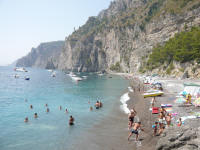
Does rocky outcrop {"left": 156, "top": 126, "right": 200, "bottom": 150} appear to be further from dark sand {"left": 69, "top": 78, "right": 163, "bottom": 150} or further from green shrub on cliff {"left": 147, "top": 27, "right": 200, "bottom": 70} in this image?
green shrub on cliff {"left": 147, "top": 27, "right": 200, "bottom": 70}

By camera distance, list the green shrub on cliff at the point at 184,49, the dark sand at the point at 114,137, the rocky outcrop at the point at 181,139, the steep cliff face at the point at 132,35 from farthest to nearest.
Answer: the steep cliff face at the point at 132,35 < the green shrub on cliff at the point at 184,49 < the dark sand at the point at 114,137 < the rocky outcrop at the point at 181,139

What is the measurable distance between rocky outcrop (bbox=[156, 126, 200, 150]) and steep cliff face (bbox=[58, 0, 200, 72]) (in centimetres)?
7620

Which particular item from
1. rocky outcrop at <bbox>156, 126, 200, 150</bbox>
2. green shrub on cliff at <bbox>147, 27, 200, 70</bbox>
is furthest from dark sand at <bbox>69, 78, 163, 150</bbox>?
green shrub on cliff at <bbox>147, 27, 200, 70</bbox>

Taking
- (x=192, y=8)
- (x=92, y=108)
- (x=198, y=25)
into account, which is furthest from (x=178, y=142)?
(x=192, y=8)

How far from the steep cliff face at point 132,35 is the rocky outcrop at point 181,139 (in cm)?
7620

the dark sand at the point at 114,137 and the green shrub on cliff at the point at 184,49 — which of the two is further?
the green shrub on cliff at the point at 184,49

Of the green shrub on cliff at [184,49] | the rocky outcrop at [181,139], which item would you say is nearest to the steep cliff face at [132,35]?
the green shrub on cliff at [184,49]

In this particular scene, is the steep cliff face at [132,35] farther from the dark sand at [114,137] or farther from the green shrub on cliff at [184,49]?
the dark sand at [114,137]

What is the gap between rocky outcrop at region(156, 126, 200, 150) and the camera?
932cm

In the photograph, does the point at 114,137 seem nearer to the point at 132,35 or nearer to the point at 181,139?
the point at 181,139

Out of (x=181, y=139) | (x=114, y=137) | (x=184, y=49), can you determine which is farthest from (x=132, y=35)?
(x=181, y=139)

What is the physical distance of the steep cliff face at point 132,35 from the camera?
283 feet

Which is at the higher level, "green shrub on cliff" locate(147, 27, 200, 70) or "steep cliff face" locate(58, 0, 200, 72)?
"steep cliff face" locate(58, 0, 200, 72)

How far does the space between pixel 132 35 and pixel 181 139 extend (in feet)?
415
